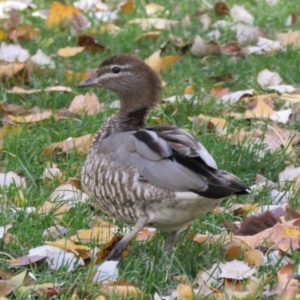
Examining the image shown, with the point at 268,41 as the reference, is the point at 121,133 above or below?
above

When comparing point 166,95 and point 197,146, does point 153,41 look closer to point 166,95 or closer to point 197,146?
point 166,95

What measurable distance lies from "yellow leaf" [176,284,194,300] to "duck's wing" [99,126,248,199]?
0.44 meters

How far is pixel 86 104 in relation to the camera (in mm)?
6488

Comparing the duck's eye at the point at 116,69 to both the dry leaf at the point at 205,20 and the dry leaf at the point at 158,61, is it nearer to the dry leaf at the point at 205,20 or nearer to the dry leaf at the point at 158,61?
the dry leaf at the point at 158,61

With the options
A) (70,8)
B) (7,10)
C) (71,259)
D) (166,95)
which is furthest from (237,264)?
(7,10)

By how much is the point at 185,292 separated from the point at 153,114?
266 centimetres

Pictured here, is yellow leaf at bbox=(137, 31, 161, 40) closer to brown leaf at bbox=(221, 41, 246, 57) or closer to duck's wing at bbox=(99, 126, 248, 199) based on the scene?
brown leaf at bbox=(221, 41, 246, 57)

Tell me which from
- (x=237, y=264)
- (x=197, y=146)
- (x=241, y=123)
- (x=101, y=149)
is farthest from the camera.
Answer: (x=241, y=123)

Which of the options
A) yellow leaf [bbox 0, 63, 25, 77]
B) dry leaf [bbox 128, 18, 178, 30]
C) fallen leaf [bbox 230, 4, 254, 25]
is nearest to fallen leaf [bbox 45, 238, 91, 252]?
yellow leaf [bbox 0, 63, 25, 77]

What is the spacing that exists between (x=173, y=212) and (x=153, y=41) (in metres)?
4.05

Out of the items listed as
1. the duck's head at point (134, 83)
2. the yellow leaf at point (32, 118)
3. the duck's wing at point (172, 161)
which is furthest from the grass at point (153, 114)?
the duck's head at point (134, 83)

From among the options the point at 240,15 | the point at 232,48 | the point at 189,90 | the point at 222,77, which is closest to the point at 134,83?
the point at 189,90

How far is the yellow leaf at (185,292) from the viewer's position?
12.5 ft

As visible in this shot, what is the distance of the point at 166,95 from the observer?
22.1 ft
